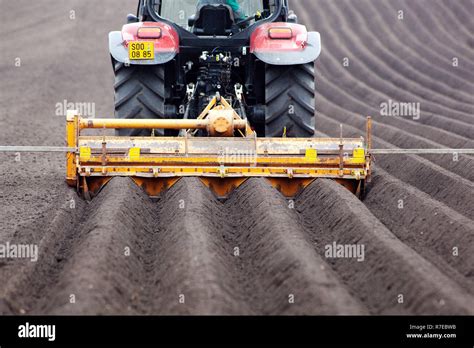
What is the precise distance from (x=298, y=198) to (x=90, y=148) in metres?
1.80

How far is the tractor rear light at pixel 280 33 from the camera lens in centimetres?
930

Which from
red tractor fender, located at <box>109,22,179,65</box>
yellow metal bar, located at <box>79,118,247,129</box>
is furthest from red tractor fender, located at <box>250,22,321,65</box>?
yellow metal bar, located at <box>79,118,247,129</box>

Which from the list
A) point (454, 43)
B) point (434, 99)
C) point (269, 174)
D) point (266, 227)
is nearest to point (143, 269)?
point (266, 227)

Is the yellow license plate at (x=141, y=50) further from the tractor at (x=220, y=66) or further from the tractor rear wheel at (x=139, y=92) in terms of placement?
the tractor rear wheel at (x=139, y=92)

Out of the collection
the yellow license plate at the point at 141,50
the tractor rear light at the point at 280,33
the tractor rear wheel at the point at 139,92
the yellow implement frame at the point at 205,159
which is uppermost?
the tractor rear light at the point at 280,33

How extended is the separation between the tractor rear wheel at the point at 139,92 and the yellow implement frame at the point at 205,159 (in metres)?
0.93

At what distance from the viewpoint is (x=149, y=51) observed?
9.33 metres

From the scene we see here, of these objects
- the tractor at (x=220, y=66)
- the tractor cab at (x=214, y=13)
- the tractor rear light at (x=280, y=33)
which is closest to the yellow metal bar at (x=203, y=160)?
the tractor at (x=220, y=66)

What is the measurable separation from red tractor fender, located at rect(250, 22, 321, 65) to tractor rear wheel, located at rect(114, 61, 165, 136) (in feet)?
3.09

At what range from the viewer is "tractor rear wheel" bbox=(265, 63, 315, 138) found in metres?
9.52

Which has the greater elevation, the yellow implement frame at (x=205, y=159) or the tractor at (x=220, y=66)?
the tractor at (x=220, y=66)

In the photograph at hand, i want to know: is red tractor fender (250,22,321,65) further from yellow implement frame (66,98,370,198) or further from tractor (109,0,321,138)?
yellow implement frame (66,98,370,198)

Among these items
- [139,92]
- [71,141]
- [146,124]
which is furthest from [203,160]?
[139,92]
